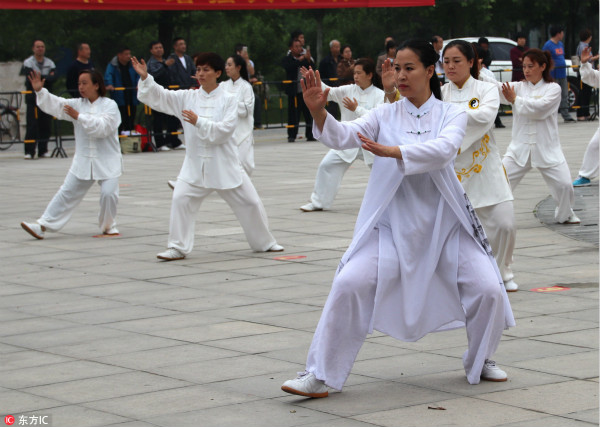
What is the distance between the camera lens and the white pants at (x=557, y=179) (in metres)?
10.5

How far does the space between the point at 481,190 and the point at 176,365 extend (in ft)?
8.59

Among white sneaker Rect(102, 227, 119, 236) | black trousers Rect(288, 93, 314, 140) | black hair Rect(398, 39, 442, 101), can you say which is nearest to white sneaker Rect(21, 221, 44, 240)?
white sneaker Rect(102, 227, 119, 236)

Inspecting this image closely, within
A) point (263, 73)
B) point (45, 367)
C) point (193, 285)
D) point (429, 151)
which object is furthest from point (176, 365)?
point (263, 73)

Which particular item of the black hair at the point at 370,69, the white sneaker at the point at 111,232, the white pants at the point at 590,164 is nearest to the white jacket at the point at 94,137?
the white sneaker at the point at 111,232

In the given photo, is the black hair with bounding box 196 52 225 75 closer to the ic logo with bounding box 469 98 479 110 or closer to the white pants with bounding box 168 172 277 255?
the white pants with bounding box 168 172 277 255

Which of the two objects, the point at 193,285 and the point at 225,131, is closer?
the point at 193,285

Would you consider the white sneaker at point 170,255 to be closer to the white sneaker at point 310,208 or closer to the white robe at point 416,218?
the white sneaker at point 310,208

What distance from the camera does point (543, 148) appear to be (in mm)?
10391

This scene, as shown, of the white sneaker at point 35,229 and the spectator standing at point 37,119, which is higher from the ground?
the spectator standing at point 37,119

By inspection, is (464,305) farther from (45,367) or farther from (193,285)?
(193,285)

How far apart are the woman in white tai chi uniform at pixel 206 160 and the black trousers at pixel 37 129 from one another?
33.8ft

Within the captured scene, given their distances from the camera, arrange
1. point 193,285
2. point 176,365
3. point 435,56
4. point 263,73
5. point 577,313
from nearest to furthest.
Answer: point 435,56, point 176,365, point 577,313, point 193,285, point 263,73

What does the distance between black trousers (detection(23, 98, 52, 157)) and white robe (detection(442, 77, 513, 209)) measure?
42.5 feet

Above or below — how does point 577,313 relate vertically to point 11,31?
below
